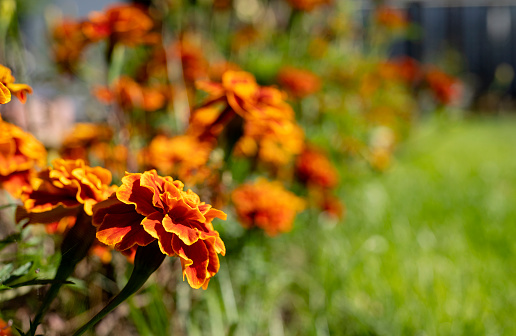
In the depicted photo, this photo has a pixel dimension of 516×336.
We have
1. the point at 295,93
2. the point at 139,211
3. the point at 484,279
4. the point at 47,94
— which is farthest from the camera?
the point at 295,93

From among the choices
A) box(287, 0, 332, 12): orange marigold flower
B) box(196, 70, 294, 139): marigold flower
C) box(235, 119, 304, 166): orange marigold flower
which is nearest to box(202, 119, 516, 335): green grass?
box(235, 119, 304, 166): orange marigold flower

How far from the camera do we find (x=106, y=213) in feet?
1.65


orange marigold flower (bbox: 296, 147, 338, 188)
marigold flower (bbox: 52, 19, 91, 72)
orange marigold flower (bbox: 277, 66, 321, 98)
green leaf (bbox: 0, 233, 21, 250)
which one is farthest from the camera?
orange marigold flower (bbox: 277, 66, 321, 98)

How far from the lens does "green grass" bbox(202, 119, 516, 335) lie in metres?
1.14

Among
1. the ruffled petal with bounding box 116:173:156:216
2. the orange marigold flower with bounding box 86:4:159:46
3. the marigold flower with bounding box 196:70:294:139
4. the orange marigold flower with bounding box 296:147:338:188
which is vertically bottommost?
the orange marigold flower with bounding box 296:147:338:188

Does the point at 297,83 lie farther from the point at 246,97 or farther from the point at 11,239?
the point at 11,239

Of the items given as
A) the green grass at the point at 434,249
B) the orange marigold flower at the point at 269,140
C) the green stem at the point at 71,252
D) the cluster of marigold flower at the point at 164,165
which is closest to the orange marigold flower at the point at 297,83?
the cluster of marigold flower at the point at 164,165

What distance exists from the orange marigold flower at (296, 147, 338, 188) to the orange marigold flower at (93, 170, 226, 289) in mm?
1014

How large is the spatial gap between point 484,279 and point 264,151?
72 centimetres

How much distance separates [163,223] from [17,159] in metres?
0.31

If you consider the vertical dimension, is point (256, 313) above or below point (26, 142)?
below

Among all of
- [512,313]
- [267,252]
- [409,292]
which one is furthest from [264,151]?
[512,313]

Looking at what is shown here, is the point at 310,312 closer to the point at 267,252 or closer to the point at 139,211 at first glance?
the point at 267,252

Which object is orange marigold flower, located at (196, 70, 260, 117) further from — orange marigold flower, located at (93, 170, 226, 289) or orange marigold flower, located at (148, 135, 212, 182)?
orange marigold flower, located at (93, 170, 226, 289)
